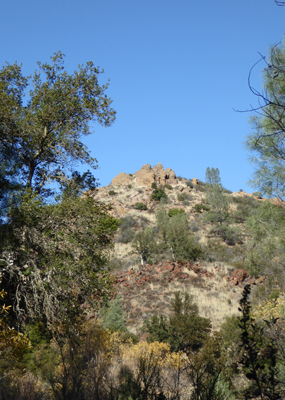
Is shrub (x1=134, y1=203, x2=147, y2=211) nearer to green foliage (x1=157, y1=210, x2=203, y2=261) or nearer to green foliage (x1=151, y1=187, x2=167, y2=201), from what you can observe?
green foliage (x1=151, y1=187, x2=167, y2=201)

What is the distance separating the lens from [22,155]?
26.4 ft

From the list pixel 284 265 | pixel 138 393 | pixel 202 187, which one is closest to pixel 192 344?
pixel 284 265

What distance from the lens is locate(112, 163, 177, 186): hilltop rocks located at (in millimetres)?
56625

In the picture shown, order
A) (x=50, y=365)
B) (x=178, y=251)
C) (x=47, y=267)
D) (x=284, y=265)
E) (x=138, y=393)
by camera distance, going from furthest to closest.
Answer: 1. (x=178, y=251)
2. (x=284, y=265)
3. (x=50, y=365)
4. (x=47, y=267)
5. (x=138, y=393)

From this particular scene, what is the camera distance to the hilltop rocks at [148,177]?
186 ft

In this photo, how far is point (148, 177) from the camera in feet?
186

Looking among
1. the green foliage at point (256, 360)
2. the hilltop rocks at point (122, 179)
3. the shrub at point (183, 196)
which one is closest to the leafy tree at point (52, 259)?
the green foliage at point (256, 360)

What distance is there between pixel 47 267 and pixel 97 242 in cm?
126

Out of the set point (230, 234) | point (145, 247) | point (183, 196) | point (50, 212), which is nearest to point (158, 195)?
point (183, 196)

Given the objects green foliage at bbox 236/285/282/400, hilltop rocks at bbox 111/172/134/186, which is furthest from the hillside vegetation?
hilltop rocks at bbox 111/172/134/186

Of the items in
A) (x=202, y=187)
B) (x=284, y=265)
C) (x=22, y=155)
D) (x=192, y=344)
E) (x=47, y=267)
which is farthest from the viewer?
(x=202, y=187)

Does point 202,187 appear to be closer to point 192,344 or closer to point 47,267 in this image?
point 192,344

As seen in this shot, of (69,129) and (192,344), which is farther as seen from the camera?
(192,344)

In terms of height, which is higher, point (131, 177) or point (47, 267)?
point (131, 177)
